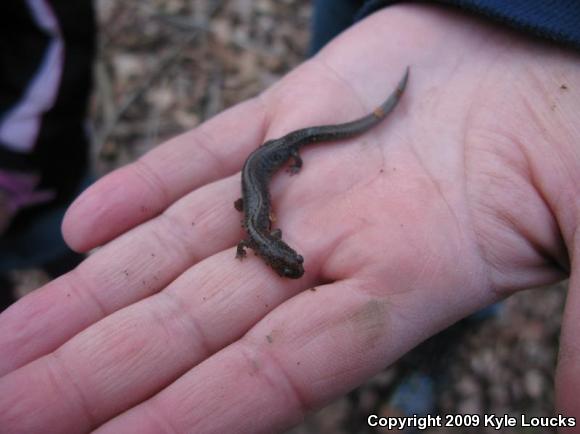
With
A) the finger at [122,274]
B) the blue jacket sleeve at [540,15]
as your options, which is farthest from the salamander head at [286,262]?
the blue jacket sleeve at [540,15]

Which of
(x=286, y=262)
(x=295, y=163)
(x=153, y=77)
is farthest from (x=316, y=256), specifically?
(x=153, y=77)

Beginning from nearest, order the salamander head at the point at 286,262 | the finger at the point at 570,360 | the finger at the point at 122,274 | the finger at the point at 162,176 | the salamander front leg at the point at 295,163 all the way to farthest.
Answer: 1. the finger at the point at 570,360
2. the finger at the point at 122,274
3. the salamander head at the point at 286,262
4. the finger at the point at 162,176
5. the salamander front leg at the point at 295,163

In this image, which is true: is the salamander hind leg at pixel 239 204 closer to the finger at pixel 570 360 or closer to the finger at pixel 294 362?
the finger at pixel 294 362

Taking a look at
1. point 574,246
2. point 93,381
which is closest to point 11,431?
point 93,381

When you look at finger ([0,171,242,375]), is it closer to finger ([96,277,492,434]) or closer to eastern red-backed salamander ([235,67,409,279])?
eastern red-backed salamander ([235,67,409,279])

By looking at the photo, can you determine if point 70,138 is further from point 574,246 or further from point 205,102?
point 574,246

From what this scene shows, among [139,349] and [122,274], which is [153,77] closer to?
[122,274]
